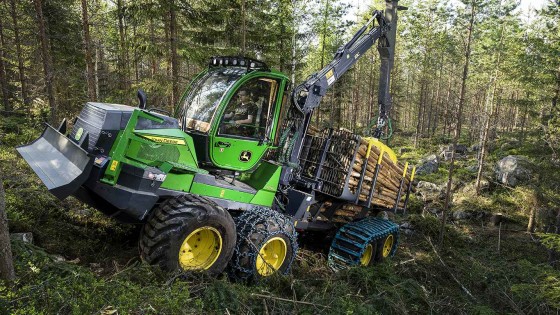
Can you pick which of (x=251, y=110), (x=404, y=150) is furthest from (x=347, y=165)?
(x=404, y=150)

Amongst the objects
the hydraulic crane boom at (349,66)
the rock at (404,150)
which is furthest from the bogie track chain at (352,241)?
the rock at (404,150)

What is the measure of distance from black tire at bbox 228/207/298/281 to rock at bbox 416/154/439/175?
63.8ft

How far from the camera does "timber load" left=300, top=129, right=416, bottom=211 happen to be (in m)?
7.64

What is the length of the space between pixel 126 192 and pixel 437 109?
41.3 meters

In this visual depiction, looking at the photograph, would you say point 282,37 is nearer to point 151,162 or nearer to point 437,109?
point 151,162

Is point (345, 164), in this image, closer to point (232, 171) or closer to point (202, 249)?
point (232, 171)

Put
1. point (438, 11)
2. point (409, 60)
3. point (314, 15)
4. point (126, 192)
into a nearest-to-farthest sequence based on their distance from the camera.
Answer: point (126, 192) < point (314, 15) < point (438, 11) < point (409, 60)

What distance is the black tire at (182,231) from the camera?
15.2ft

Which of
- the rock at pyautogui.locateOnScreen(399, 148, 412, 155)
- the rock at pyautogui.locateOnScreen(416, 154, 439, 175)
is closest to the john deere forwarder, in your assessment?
the rock at pyautogui.locateOnScreen(416, 154, 439, 175)

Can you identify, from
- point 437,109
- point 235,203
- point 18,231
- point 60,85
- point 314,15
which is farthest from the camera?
point 437,109

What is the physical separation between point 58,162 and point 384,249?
705 cm

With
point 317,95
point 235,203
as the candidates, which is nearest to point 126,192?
point 235,203

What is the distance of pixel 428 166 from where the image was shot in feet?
80.2

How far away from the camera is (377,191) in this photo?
28.2ft
